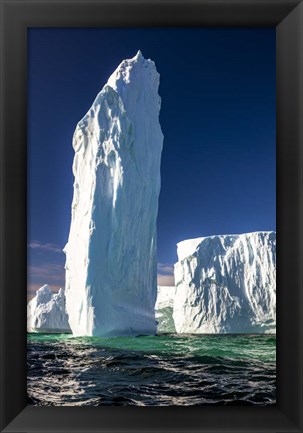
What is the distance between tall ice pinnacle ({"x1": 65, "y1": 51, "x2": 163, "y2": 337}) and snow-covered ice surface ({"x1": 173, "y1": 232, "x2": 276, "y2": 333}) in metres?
2.98

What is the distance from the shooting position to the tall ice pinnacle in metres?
9.21

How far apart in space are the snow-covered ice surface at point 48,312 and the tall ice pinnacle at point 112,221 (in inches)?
192

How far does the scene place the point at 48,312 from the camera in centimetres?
1483

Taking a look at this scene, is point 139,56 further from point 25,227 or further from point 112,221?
point 25,227

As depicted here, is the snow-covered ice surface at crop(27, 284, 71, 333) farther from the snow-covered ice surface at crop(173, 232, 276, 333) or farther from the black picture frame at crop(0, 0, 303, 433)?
the black picture frame at crop(0, 0, 303, 433)

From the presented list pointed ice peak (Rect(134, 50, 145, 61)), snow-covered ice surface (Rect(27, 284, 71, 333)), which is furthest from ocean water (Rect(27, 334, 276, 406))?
pointed ice peak (Rect(134, 50, 145, 61))

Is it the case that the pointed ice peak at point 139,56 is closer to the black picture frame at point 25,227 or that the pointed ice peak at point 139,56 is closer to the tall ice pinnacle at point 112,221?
the tall ice pinnacle at point 112,221

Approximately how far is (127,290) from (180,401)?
4474 mm

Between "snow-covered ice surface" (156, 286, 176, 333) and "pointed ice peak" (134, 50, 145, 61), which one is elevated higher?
"pointed ice peak" (134, 50, 145, 61)

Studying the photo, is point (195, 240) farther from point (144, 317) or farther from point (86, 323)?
point (86, 323)

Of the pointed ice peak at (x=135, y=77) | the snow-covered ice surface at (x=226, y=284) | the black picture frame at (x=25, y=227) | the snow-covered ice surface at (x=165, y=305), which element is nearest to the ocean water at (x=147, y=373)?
the snow-covered ice surface at (x=226, y=284)

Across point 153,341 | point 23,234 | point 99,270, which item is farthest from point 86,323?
point 23,234

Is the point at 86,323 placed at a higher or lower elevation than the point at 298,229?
lower

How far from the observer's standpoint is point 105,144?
31.2 ft
